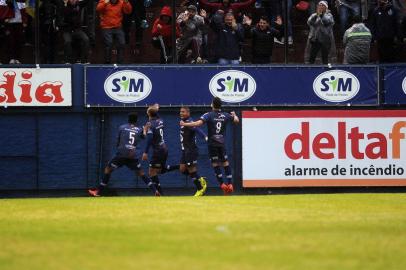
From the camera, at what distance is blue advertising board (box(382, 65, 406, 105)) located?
26156 millimetres

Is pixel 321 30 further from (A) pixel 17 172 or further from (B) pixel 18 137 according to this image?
(A) pixel 17 172

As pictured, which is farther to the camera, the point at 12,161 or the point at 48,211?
the point at 12,161

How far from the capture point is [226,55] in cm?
2588

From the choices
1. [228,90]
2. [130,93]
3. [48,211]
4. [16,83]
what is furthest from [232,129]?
[48,211]

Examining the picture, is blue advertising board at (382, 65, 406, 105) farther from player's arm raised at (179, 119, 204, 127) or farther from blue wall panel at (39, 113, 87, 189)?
blue wall panel at (39, 113, 87, 189)

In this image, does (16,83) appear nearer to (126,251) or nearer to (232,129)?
(232,129)

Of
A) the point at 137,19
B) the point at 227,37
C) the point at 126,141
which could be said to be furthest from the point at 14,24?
the point at 227,37

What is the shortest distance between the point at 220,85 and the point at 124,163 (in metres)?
3.70

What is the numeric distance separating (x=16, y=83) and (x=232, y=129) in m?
5.80

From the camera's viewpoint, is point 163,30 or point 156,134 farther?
point 163,30

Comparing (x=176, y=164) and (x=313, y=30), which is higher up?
(x=313, y=30)

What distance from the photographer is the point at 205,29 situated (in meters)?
26.4

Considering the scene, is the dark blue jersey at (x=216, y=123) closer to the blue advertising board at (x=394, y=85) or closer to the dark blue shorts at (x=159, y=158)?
the dark blue shorts at (x=159, y=158)

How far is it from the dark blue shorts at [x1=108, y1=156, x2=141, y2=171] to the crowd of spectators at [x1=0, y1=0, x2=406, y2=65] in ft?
10.4
